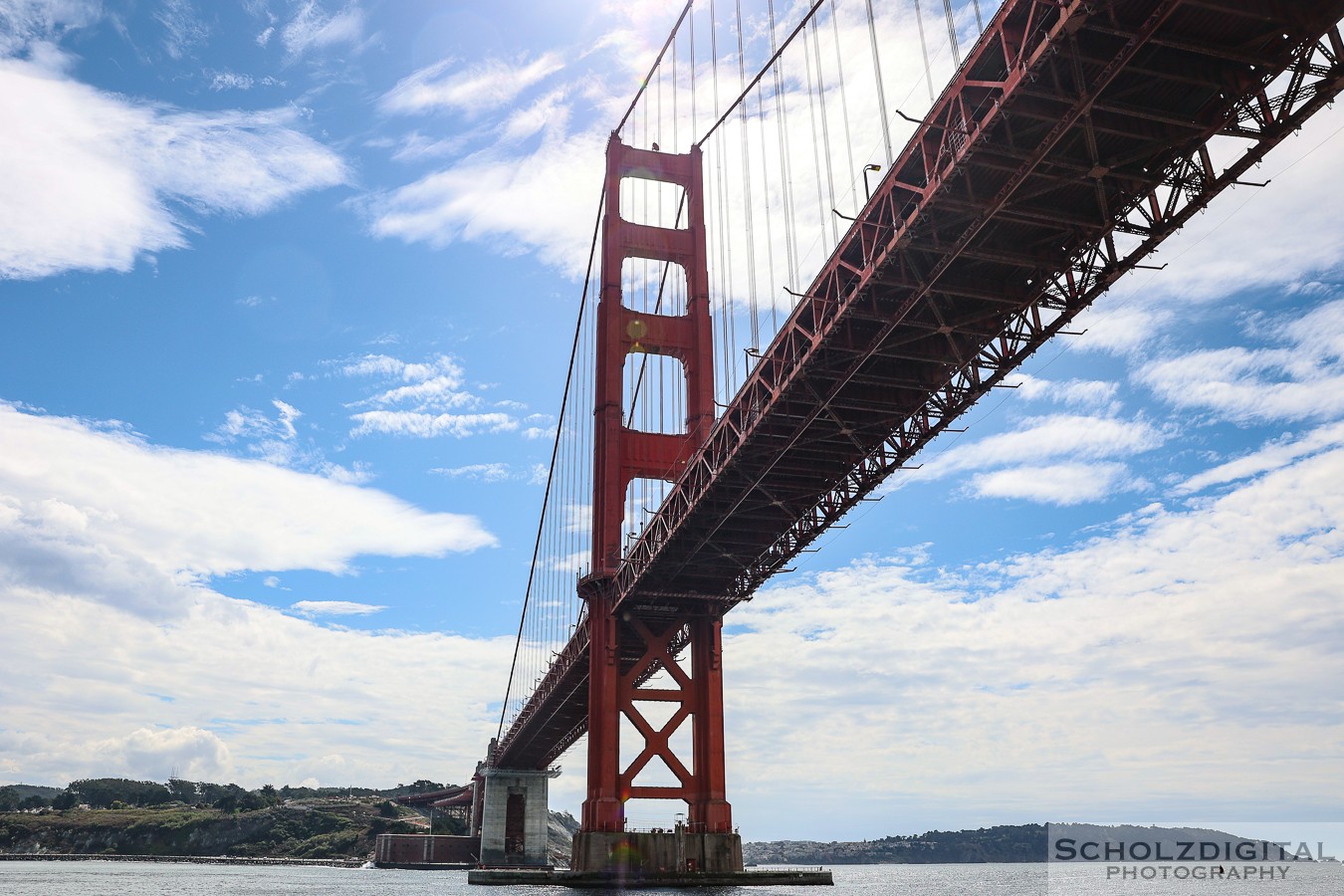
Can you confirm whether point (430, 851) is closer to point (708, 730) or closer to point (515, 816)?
point (515, 816)

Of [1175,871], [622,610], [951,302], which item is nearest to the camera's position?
[951,302]

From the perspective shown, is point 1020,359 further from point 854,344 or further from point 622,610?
point 622,610

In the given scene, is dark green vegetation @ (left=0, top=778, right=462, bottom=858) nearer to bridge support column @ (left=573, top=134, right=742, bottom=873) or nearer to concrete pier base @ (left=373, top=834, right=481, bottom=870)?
concrete pier base @ (left=373, top=834, right=481, bottom=870)

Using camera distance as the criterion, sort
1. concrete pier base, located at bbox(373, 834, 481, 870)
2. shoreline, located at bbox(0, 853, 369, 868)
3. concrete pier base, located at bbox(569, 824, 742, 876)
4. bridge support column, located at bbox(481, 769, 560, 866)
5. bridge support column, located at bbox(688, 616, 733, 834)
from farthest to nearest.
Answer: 1. shoreline, located at bbox(0, 853, 369, 868)
2. concrete pier base, located at bbox(373, 834, 481, 870)
3. bridge support column, located at bbox(481, 769, 560, 866)
4. bridge support column, located at bbox(688, 616, 733, 834)
5. concrete pier base, located at bbox(569, 824, 742, 876)

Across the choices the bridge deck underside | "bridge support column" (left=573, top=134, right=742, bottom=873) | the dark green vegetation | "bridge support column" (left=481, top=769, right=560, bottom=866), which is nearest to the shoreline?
the dark green vegetation

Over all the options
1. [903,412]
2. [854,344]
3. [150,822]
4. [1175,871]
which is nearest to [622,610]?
[903,412]

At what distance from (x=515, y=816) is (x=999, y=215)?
86.6 metres

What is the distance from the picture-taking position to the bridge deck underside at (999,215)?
15195 millimetres

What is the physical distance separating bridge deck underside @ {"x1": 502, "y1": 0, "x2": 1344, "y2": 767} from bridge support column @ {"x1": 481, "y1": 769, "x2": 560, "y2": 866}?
214ft

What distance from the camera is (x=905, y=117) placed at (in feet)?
60.2

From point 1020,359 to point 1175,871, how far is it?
426 ft

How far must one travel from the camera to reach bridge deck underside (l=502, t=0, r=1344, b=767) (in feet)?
49.9

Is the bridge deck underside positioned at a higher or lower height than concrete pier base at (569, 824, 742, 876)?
higher

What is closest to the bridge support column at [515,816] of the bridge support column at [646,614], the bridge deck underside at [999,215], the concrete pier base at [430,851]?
the concrete pier base at [430,851]
